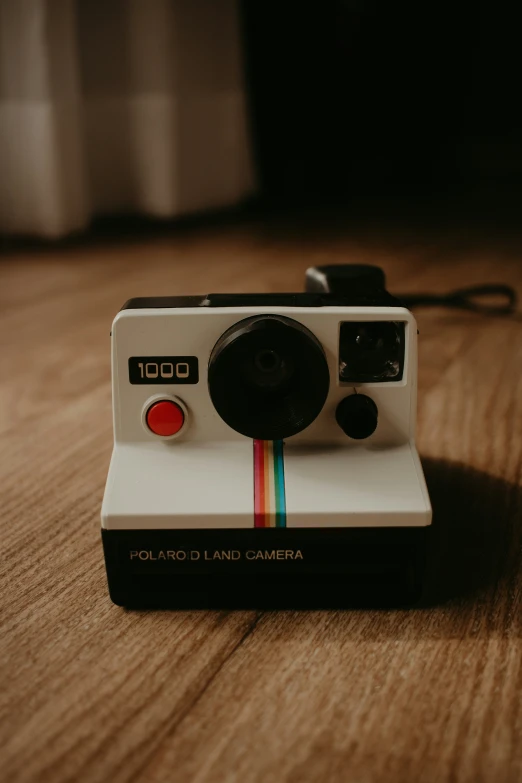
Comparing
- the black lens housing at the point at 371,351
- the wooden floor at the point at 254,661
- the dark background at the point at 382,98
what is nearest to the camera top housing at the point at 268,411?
the black lens housing at the point at 371,351

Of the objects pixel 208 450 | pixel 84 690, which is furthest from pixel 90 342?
pixel 84 690

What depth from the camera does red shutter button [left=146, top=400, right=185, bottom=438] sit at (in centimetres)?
107

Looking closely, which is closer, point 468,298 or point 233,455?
point 233,455

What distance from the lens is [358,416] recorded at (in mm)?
1060

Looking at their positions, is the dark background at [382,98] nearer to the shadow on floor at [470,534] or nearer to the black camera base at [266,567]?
the shadow on floor at [470,534]

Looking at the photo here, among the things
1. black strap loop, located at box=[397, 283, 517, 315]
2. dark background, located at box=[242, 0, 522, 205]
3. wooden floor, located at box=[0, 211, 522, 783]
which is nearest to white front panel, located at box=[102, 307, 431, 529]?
wooden floor, located at box=[0, 211, 522, 783]

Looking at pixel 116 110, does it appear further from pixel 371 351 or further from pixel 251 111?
pixel 371 351

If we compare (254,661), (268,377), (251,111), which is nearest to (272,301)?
(268,377)

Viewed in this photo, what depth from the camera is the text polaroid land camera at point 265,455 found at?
98 cm

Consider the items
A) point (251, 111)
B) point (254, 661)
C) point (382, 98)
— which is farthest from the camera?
A: point (382, 98)

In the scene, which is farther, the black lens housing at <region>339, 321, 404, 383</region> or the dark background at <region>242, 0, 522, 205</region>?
the dark background at <region>242, 0, 522, 205</region>

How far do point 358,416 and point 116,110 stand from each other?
2.92 metres

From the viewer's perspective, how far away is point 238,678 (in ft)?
2.98

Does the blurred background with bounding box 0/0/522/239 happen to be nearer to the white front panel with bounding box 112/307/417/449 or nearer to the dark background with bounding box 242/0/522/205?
the dark background with bounding box 242/0/522/205
